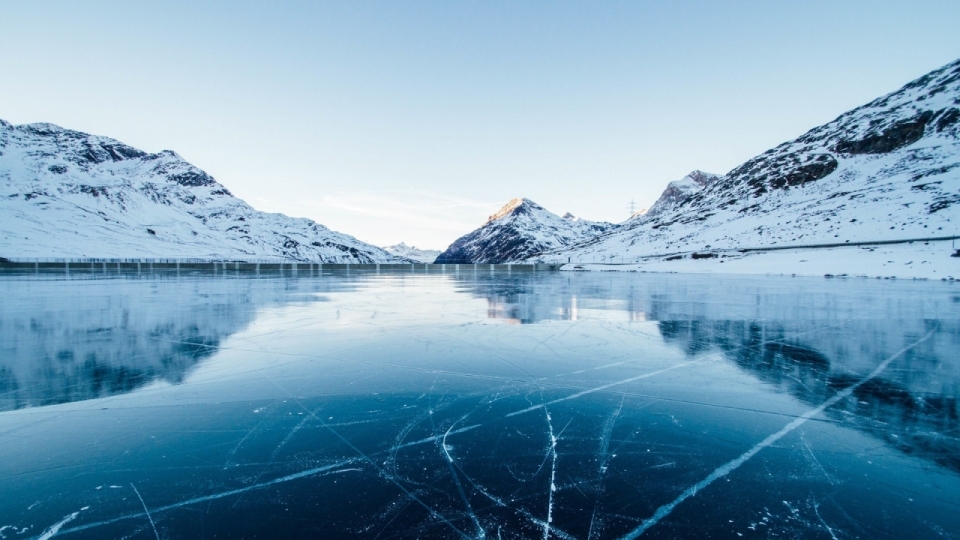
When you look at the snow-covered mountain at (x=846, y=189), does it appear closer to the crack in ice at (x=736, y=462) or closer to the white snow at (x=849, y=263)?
the white snow at (x=849, y=263)

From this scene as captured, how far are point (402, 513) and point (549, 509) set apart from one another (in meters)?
0.88

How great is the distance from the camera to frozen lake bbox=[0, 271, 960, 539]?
247 centimetres

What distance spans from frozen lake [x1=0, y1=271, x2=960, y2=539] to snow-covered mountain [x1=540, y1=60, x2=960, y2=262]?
6840cm

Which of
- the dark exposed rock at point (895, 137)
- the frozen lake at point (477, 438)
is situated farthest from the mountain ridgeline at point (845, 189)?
the frozen lake at point (477, 438)

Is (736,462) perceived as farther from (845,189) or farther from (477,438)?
(845,189)

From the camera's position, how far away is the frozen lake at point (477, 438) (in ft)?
8.09

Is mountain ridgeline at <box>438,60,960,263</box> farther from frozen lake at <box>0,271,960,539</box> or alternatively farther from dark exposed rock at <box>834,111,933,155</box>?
frozen lake at <box>0,271,960,539</box>

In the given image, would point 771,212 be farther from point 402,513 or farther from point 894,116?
point 402,513

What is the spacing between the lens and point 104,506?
257 cm

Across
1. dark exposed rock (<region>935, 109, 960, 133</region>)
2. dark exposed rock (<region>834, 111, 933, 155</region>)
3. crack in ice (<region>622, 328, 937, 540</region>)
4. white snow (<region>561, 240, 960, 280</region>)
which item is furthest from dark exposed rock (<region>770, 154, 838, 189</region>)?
crack in ice (<region>622, 328, 937, 540</region>)

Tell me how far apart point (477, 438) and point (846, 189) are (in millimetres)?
121045

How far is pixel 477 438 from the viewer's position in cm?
357

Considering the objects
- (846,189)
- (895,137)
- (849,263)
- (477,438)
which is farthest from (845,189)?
(477,438)

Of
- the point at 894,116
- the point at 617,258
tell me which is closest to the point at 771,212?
the point at 617,258
